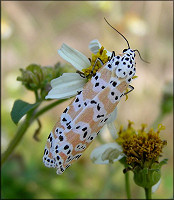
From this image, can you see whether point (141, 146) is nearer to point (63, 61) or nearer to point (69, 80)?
point (69, 80)

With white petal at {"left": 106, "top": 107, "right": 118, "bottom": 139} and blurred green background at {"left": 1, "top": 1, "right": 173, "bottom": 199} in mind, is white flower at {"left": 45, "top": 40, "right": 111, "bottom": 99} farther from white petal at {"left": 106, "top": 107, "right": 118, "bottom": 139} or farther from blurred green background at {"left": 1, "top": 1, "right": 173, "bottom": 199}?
blurred green background at {"left": 1, "top": 1, "right": 173, "bottom": 199}

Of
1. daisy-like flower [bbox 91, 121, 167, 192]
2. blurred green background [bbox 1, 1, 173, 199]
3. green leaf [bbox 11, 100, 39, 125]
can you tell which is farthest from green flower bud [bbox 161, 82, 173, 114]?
green leaf [bbox 11, 100, 39, 125]

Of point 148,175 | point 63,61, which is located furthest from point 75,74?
point 63,61

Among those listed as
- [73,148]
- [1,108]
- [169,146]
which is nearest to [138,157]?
[73,148]

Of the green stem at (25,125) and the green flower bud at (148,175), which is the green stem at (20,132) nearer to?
the green stem at (25,125)

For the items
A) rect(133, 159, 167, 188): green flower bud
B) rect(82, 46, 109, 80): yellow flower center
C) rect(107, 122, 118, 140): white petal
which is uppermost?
rect(82, 46, 109, 80): yellow flower center

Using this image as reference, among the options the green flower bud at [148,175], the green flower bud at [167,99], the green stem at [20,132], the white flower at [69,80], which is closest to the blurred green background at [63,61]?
the green flower bud at [167,99]

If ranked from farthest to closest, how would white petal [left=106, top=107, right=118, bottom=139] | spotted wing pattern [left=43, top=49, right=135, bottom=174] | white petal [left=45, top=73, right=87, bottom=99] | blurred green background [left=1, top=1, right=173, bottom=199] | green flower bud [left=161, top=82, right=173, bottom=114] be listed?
blurred green background [left=1, top=1, right=173, bottom=199], green flower bud [left=161, top=82, right=173, bottom=114], white petal [left=106, top=107, right=118, bottom=139], white petal [left=45, top=73, right=87, bottom=99], spotted wing pattern [left=43, top=49, right=135, bottom=174]
